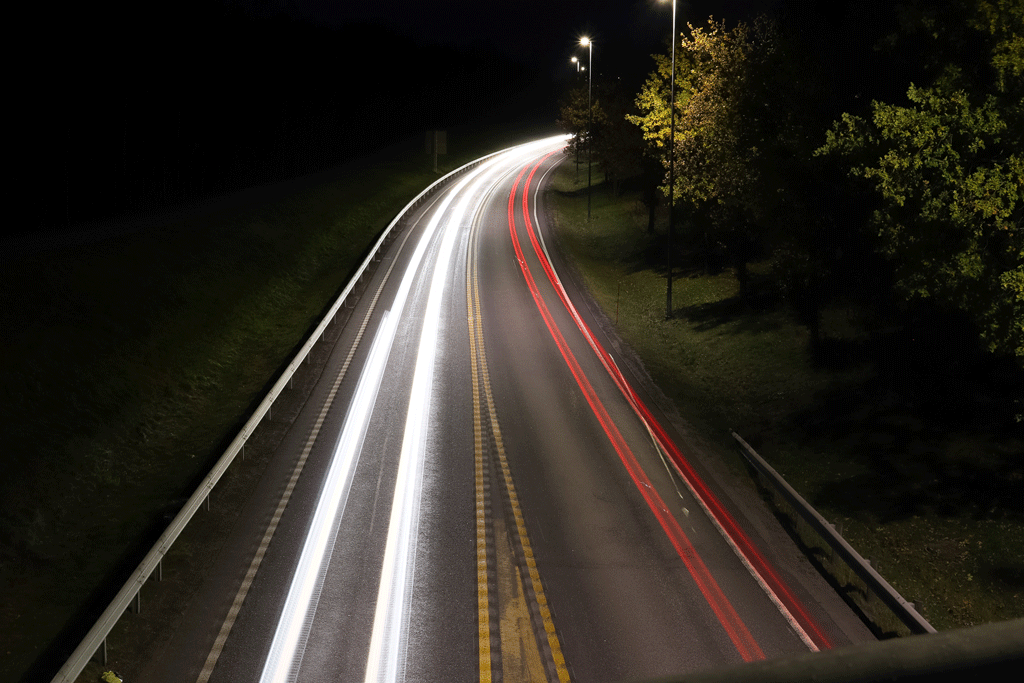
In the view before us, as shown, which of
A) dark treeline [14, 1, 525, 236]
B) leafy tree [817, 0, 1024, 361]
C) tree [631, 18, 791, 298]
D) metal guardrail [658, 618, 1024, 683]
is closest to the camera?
metal guardrail [658, 618, 1024, 683]

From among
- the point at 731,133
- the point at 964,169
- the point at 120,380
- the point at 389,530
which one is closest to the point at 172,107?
the point at 120,380

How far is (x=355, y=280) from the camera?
3241cm

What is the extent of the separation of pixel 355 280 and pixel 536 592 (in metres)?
22.3

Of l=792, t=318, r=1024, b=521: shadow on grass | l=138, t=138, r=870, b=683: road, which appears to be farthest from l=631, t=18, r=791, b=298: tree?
l=138, t=138, r=870, b=683: road

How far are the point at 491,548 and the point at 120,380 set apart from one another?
1288 centimetres

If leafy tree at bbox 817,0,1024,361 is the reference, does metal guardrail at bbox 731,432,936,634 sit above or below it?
below

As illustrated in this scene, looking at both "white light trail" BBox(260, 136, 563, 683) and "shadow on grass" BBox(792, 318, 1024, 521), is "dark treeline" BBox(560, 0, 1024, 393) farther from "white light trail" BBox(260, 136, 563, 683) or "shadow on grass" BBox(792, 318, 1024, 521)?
"white light trail" BBox(260, 136, 563, 683)

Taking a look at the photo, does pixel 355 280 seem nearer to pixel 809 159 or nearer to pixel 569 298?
pixel 569 298

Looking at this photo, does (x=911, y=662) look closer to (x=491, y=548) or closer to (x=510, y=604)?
(x=510, y=604)

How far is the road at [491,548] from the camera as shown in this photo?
1097 centimetres

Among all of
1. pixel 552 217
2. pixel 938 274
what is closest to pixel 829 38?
pixel 938 274

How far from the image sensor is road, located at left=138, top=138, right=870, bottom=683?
36.0 feet

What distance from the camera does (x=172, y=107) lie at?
5450 centimetres

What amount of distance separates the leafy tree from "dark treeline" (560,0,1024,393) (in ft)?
0.10
